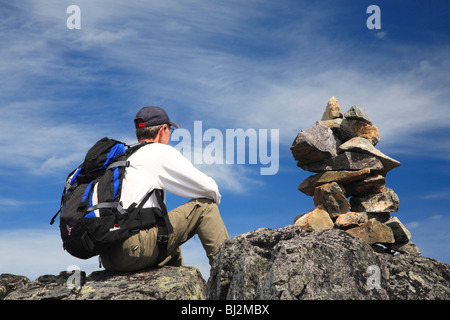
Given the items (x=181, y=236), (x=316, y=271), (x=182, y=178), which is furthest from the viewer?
(x=181, y=236)

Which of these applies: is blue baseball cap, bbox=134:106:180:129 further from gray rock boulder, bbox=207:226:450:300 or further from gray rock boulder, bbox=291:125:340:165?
gray rock boulder, bbox=291:125:340:165

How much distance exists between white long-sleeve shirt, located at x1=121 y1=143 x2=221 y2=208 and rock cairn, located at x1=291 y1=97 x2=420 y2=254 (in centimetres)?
701

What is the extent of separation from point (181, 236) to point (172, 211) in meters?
0.48

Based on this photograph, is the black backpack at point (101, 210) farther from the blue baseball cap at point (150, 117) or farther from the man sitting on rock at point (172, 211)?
the blue baseball cap at point (150, 117)

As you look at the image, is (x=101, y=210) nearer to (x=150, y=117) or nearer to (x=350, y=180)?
(x=150, y=117)

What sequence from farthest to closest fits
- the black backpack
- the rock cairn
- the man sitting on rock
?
the rock cairn, the man sitting on rock, the black backpack

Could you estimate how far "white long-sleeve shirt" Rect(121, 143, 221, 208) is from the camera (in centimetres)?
738

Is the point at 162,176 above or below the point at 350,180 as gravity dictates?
below

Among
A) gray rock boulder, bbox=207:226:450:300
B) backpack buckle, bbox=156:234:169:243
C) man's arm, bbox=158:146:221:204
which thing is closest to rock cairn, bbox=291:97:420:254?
gray rock boulder, bbox=207:226:450:300

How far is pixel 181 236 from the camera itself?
7.65 m

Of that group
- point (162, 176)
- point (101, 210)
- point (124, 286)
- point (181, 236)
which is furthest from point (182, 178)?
point (124, 286)

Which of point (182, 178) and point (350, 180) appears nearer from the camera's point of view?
point (182, 178)
